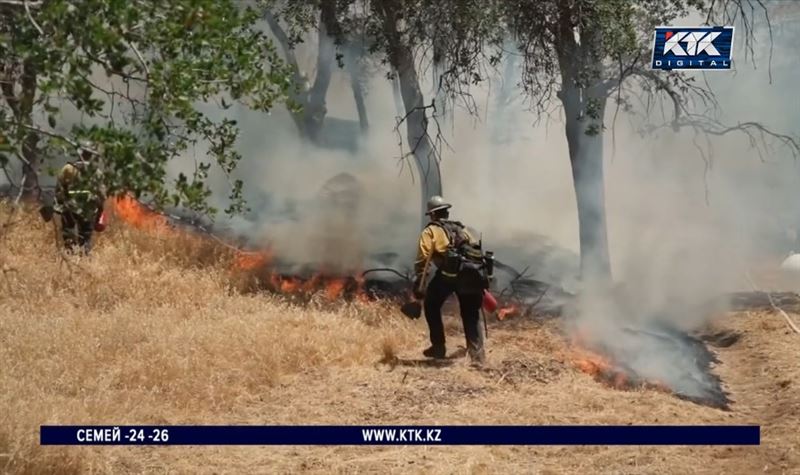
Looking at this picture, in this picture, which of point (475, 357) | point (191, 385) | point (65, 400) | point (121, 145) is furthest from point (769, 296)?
point (121, 145)

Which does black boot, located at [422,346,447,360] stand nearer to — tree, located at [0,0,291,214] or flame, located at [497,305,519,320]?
flame, located at [497,305,519,320]

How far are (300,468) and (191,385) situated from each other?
5.93 ft

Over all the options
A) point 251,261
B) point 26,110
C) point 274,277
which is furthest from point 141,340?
point 26,110

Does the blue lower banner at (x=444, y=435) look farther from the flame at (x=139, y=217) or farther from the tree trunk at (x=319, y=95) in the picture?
the tree trunk at (x=319, y=95)

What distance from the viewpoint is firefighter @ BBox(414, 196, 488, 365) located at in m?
10.0

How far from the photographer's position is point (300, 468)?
7.34 m

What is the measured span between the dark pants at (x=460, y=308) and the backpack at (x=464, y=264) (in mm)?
Result: 136

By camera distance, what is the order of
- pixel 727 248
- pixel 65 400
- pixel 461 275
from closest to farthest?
1. pixel 65 400
2. pixel 461 275
3. pixel 727 248

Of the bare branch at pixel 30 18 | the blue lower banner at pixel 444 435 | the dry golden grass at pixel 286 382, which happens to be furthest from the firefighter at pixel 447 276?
the bare branch at pixel 30 18

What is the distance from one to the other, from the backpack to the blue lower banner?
198cm

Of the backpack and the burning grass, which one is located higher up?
the backpack

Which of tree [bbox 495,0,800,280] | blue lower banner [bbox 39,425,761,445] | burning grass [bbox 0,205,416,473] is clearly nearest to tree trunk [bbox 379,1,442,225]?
tree [bbox 495,0,800,280]

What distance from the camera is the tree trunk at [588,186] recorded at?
14430 mm

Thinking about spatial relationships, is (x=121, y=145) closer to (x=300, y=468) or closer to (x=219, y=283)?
(x=300, y=468)
